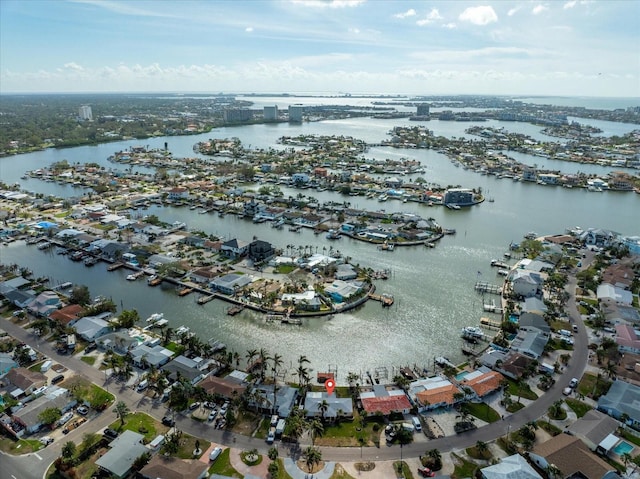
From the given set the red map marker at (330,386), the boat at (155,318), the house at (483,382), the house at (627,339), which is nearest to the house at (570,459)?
the house at (483,382)

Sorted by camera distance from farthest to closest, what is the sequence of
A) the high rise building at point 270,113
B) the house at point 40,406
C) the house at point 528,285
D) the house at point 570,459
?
the high rise building at point 270,113, the house at point 528,285, the house at point 40,406, the house at point 570,459

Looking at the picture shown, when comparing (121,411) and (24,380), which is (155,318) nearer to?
(24,380)

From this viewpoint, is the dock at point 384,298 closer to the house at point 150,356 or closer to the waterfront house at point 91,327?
the house at point 150,356

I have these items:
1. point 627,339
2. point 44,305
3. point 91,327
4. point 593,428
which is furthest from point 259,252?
point 627,339

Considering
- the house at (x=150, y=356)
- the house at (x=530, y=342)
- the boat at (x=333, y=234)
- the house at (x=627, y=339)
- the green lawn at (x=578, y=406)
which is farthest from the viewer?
the boat at (x=333, y=234)

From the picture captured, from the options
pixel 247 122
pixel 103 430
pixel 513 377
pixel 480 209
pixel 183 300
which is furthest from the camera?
pixel 247 122

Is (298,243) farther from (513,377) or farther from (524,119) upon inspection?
(524,119)

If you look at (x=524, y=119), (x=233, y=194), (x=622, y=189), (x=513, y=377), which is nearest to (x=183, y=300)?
(x=513, y=377)
